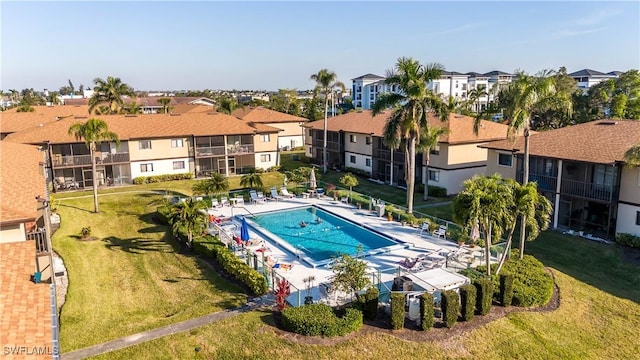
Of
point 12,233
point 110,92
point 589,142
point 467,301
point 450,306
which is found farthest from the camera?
point 110,92

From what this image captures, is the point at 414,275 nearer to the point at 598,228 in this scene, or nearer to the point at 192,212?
the point at 192,212

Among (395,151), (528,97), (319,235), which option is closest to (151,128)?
(395,151)

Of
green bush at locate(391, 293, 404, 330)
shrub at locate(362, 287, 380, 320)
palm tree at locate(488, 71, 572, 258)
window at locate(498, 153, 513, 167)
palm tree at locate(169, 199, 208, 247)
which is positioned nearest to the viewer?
green bush at locate(391, 293, 404, 330)

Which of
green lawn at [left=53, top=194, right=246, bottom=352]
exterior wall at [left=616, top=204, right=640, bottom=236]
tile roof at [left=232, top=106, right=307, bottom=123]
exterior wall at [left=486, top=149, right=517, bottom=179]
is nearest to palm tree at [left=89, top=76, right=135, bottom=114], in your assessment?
tile roof at [left=232, top=106, right=307, bottom=123]

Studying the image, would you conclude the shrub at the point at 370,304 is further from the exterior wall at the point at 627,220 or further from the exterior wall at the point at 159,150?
the exterior wall at the point at 159,150

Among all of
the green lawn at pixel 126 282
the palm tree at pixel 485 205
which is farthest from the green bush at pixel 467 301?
the green lawn at pixel 126 282

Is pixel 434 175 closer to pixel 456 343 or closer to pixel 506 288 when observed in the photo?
pixel 506 288

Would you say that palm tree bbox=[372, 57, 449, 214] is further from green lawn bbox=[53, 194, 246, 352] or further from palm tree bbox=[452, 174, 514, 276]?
green lawn bbox=[53, 194, 246, 352]
